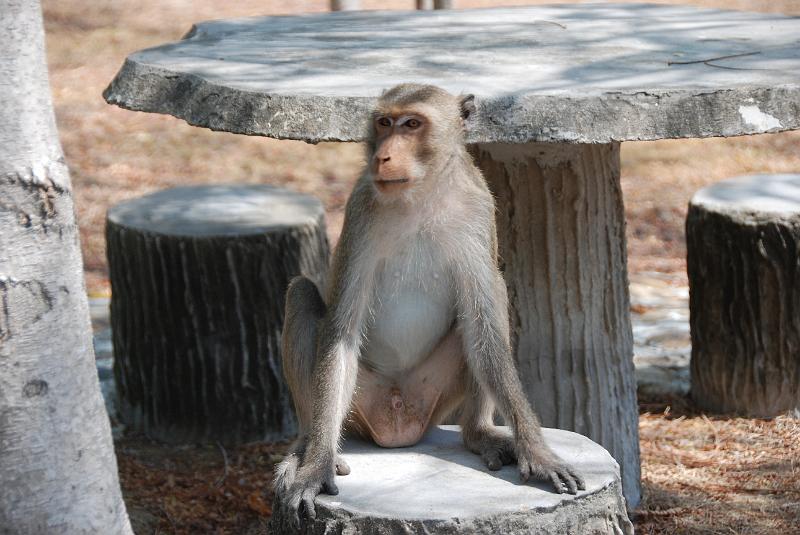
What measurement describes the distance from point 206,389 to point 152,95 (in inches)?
97.7

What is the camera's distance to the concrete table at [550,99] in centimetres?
366

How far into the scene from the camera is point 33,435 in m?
3.38

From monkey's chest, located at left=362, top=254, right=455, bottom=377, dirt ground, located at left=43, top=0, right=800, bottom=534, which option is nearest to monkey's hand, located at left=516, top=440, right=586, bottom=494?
monkey's chest, located at left=362, top=254, right=455, bottom=377

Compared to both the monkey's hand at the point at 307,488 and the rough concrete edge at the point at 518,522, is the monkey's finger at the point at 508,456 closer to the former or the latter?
the rough concrete edge at the point at 518,522

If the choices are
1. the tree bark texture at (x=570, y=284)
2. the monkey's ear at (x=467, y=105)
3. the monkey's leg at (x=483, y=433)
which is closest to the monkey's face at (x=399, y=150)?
the monkey's ear at (x=467, y=105)

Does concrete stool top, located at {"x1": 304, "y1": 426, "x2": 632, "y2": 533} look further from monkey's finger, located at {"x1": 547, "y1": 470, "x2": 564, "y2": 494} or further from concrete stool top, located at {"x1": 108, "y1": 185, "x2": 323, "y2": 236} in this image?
concrete stool top, located at {"x1": 108, "y1": 185, "x2": 323, "y2": 236}

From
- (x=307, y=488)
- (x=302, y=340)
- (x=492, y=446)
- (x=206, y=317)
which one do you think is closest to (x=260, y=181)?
(x=206, y=317)

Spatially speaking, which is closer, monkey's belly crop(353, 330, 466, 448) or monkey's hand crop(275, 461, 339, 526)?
monkey's hand crop(275, 461, 339, 526)

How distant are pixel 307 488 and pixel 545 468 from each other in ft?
2.40

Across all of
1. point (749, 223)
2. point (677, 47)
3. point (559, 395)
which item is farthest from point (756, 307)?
point (677, 47)

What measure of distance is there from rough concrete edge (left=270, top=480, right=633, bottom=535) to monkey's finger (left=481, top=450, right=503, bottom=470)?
0.35 m

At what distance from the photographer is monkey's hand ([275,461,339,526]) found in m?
3.63

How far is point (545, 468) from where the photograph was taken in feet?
12.1

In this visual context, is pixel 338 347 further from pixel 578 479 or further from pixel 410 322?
pixel 578 479
